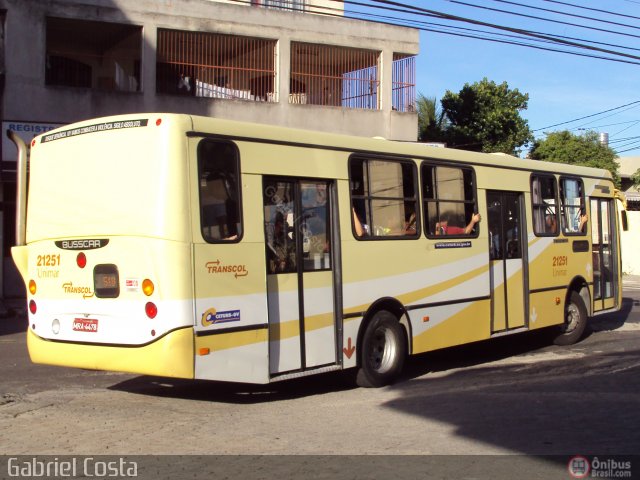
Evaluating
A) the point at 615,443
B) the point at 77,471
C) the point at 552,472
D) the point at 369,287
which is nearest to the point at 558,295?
the point at 369,287

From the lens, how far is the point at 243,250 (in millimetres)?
7566

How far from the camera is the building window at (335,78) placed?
2334cm

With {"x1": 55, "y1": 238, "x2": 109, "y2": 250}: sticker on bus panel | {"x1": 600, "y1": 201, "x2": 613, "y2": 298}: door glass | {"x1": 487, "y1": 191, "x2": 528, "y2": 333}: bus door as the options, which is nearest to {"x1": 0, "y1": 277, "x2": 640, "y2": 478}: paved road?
{"x1": 487, "y1": 191, "x2": 528, "y2": 333}: bus door

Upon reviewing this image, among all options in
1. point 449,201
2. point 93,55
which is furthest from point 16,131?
point 449,201

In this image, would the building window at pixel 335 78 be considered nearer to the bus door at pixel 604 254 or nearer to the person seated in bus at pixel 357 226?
the bus door at pixel 604 254

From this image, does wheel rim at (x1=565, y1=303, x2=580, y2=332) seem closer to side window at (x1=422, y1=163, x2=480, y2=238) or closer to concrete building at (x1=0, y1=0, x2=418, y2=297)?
side window at (x1=422, y1=163, x2=480, y2=238)

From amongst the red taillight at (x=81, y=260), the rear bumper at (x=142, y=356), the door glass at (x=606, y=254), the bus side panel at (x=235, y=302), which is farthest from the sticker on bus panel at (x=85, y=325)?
the door glass at (x=606, y=254)

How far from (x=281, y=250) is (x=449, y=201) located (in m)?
3.25

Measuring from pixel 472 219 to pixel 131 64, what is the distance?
1472 centimetres

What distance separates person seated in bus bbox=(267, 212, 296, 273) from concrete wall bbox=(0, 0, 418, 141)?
43.1 feet

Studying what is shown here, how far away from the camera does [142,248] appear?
7.20m

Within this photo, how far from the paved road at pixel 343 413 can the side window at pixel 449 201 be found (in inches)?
79.0

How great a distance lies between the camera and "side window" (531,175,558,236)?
12.1 meters

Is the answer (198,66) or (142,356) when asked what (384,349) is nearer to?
(142,356)
